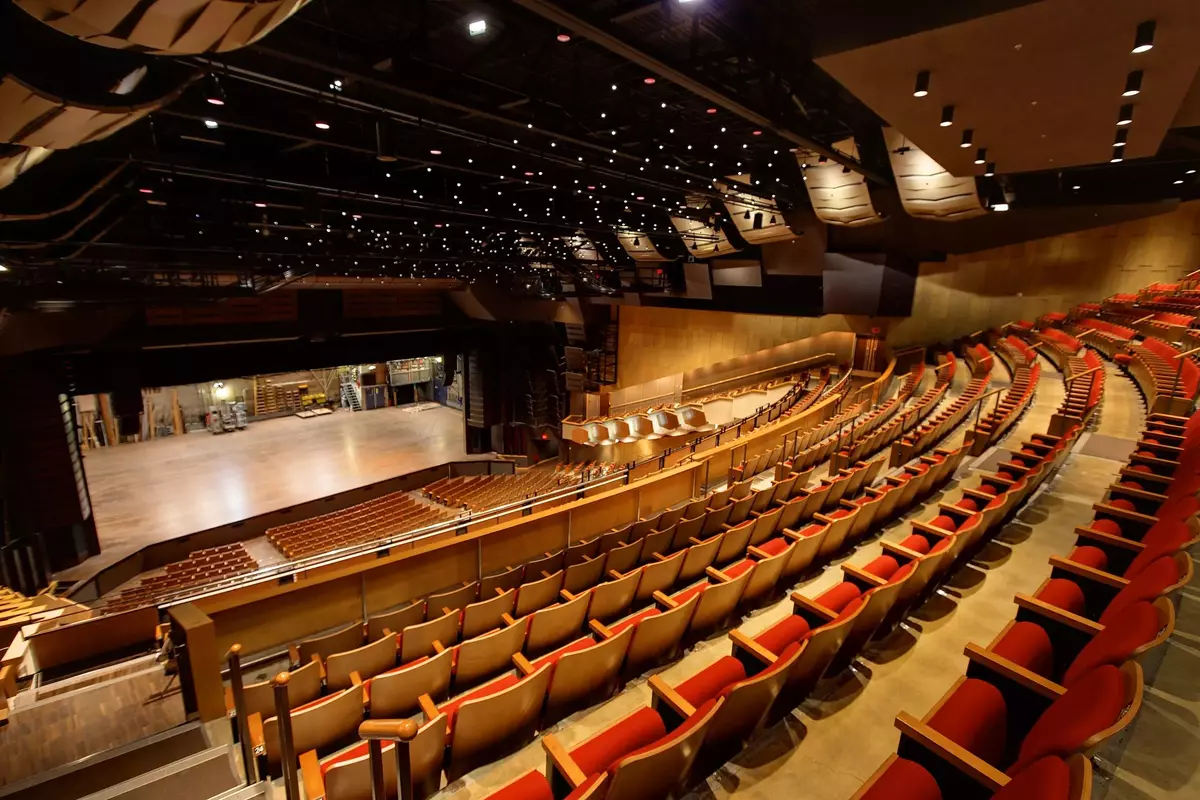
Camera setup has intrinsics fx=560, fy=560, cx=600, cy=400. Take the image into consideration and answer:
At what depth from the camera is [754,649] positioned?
6.61ft

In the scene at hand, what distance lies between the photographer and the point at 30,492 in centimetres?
802

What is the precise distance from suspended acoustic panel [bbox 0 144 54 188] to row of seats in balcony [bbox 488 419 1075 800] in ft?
10.1

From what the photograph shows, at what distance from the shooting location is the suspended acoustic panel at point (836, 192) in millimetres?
7680

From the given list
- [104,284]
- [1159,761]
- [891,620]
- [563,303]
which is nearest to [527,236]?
[563,303]

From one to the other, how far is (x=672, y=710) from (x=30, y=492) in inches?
412

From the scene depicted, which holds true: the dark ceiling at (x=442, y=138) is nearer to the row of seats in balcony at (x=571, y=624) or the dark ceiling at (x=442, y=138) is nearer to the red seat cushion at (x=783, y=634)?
the row of seats in balcony at (x=571, y=624)

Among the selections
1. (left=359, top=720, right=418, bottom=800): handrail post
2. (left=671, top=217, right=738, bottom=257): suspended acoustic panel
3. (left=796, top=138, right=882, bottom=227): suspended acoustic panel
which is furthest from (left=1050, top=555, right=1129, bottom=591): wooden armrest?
(left=671, top=217, right=738, bottom=257): suspended acoustic panel

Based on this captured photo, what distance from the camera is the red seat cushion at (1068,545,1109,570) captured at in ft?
7.95

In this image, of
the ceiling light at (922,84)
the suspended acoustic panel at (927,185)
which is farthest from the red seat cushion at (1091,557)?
the suspended acoustic panel at (927,185)

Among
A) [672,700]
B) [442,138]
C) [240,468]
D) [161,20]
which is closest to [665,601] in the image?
[672,700]

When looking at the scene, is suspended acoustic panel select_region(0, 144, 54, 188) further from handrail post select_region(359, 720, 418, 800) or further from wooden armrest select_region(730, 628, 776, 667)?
wooden armrest select_region(730, 628, 776, 667)

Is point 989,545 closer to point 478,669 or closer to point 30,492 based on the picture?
point 478,669

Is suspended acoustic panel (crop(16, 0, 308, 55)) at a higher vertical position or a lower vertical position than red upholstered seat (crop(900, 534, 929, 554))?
higher

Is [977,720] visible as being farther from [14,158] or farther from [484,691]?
[14,158]
